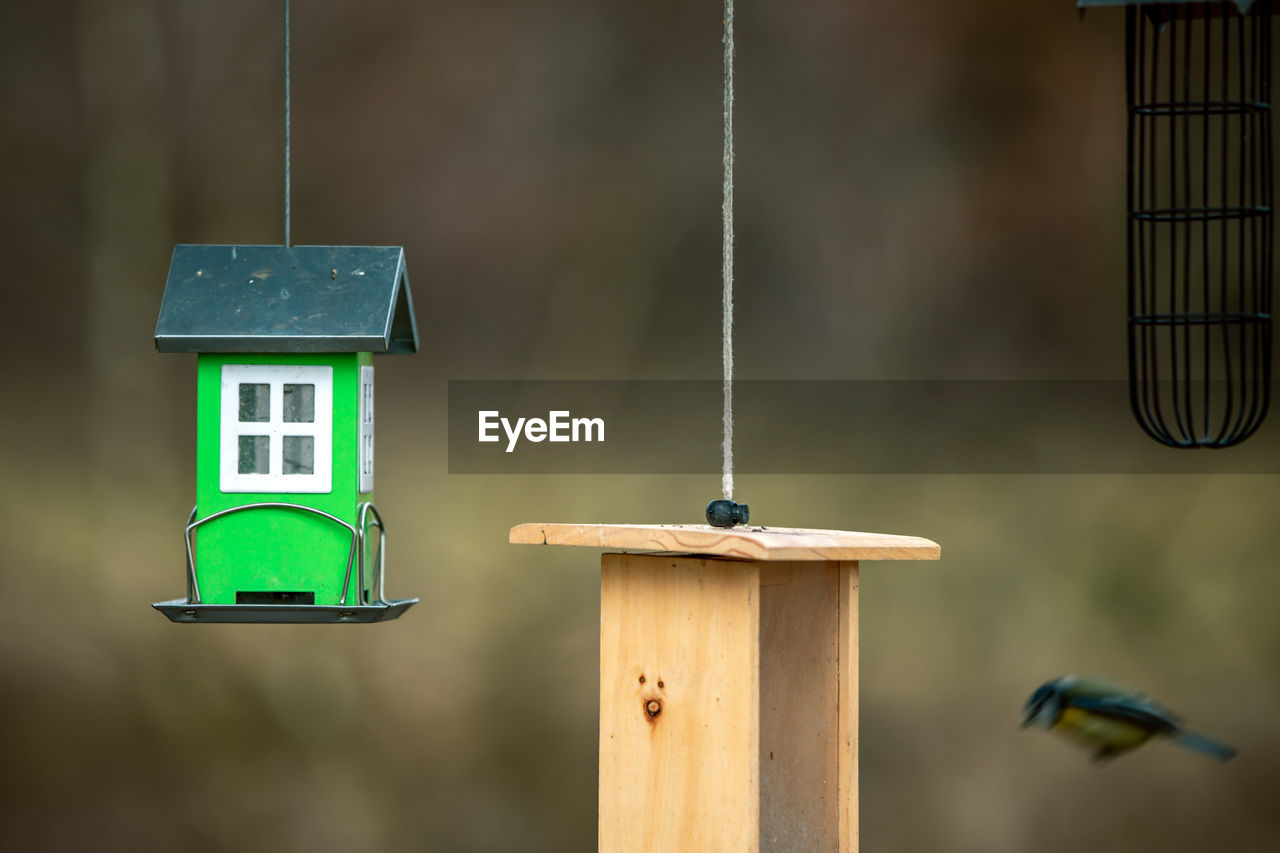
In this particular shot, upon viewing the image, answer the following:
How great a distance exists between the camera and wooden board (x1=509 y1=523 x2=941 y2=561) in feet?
5.43

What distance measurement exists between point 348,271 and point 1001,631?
2.38 m

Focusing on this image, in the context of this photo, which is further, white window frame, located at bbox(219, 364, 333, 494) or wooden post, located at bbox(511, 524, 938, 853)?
white window frame, located at bbox(219, 364, 333, 494)

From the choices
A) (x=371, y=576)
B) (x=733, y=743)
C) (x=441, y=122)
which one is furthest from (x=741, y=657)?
(x=441, y=122)

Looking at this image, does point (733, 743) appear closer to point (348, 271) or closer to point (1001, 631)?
point (348, 271)

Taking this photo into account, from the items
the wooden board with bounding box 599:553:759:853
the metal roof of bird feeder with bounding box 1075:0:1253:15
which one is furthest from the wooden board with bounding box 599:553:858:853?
the metal roof of bird feeder with bounding box 1075:0:1253:15

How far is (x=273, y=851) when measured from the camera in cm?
391

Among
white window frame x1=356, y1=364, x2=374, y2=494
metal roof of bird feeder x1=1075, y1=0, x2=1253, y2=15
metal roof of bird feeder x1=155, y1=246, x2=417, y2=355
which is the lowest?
white window frame x1=356, y1=364, x2=374, y2=494

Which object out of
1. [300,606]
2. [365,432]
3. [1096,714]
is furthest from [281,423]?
[1096,714]

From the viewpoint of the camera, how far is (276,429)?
2051mm

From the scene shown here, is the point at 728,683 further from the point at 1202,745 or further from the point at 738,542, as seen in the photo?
the point at 1202,745

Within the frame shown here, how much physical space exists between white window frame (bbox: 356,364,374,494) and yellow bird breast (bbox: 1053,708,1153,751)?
39.6 inches

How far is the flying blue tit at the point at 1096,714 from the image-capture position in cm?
188

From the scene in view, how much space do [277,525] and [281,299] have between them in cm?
31

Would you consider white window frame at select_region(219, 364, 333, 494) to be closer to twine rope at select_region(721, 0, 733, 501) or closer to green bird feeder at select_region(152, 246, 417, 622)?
green bird feeder at select_region(152, 246, 417, 622)
